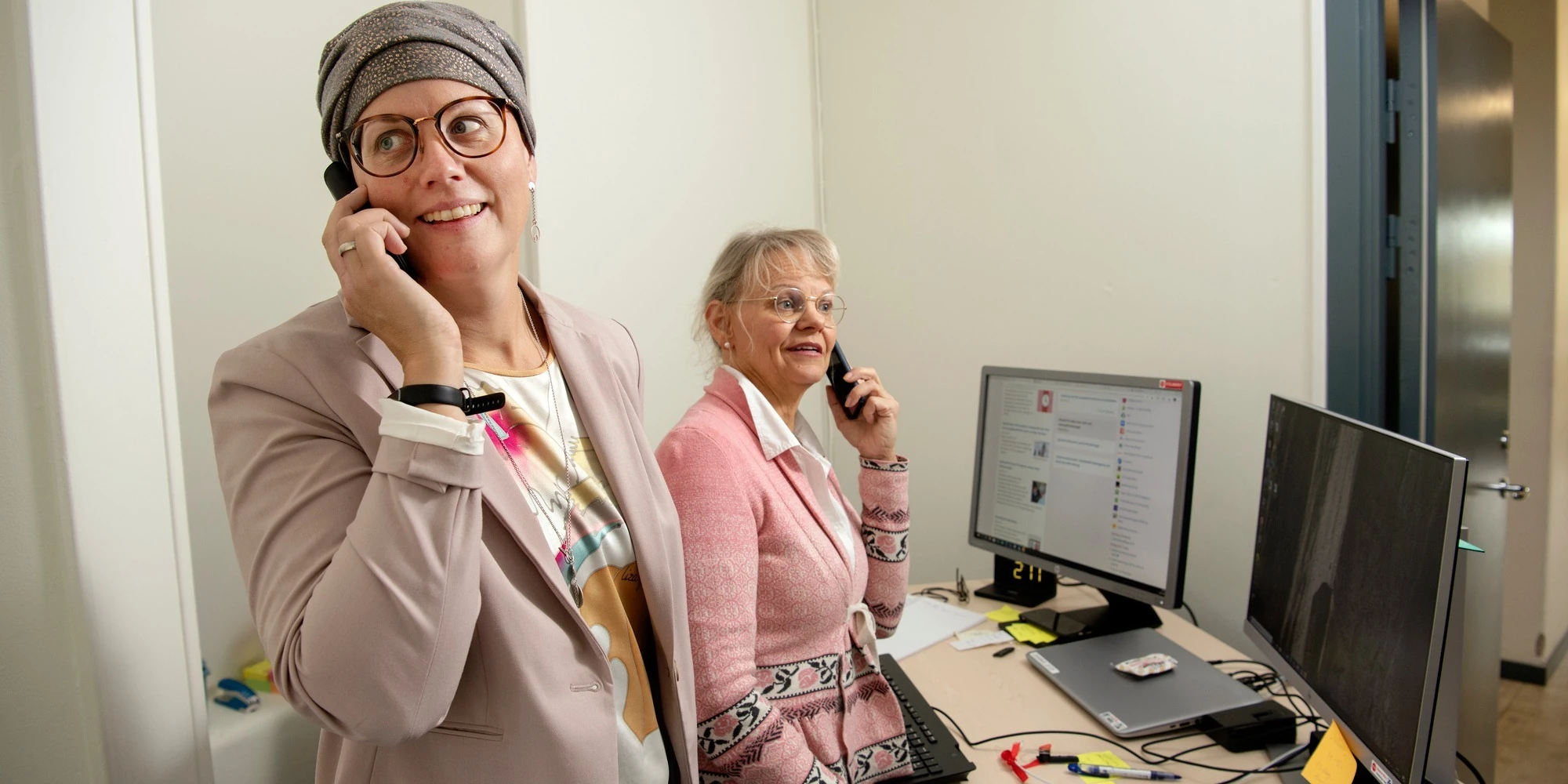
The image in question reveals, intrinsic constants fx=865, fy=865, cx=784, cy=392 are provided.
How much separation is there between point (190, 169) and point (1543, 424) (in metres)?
4.20

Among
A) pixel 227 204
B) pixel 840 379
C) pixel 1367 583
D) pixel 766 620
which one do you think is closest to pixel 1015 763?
pixel 766 620

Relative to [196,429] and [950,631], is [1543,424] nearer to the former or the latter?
[950,631]

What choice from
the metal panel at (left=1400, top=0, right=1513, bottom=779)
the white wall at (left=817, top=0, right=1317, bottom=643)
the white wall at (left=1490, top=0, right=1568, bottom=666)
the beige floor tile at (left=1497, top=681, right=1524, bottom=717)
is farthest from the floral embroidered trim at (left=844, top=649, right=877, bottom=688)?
the white wall at (left=1490, top=0, right=1568, bottom=666)

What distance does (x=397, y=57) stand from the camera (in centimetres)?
87

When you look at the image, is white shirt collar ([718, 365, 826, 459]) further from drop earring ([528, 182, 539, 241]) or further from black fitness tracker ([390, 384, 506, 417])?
black fitness tracker ([390, 384, 506, 417])

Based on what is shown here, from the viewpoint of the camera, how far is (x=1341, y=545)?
1101 millimetres

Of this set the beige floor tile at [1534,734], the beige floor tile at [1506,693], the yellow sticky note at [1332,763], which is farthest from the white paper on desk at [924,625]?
the beige floor tile at [1506,693]

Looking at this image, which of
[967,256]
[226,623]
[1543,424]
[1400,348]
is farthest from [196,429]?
[1543,424]

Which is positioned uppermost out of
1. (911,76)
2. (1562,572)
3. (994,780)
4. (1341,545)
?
(911,76)

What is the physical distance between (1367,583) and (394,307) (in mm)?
1107

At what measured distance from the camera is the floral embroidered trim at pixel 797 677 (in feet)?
3.99

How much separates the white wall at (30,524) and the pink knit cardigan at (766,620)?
2.22ft

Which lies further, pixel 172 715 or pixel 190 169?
pixel 190 169

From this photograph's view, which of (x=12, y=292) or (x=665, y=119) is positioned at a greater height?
(x=665, y=119)
